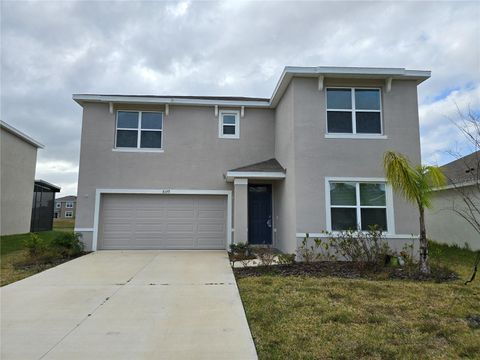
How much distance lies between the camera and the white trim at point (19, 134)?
16084 millimetres

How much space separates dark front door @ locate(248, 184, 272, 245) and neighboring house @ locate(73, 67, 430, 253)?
42 mm

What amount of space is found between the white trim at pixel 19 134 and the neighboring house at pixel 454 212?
20466 mm

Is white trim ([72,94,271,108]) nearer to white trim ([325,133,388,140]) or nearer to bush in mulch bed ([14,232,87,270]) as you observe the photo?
white trim ([325,133,388,140])

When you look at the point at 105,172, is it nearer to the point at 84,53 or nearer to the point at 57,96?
the point at 84,53

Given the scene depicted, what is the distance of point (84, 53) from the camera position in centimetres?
1238

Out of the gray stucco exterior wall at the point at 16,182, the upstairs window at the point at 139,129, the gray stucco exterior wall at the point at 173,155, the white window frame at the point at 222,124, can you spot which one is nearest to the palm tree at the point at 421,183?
the gray stucco exterior wall at the point at 173,155

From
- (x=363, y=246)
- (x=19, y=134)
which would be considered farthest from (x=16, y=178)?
(x=363, y=246)

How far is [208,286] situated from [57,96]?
44.3ft

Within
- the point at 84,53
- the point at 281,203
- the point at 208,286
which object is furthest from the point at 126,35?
the point at 208,286

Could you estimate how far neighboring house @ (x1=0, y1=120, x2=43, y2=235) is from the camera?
16.5 m

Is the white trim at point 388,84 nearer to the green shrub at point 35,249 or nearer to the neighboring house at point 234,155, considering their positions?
the neighboring house at point 234,155

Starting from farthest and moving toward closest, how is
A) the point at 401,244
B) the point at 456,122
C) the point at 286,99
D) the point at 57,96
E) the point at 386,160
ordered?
the point at 57,96 → the point at 286,99 → the point at 401,244 → the point at 386,160 → the point at 456,122

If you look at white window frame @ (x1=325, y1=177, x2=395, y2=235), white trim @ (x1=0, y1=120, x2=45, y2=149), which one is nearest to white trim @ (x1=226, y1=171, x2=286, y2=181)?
white window frame @ (x1=325, y1=177, x2=395, y2=235)

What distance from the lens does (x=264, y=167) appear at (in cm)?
1196
